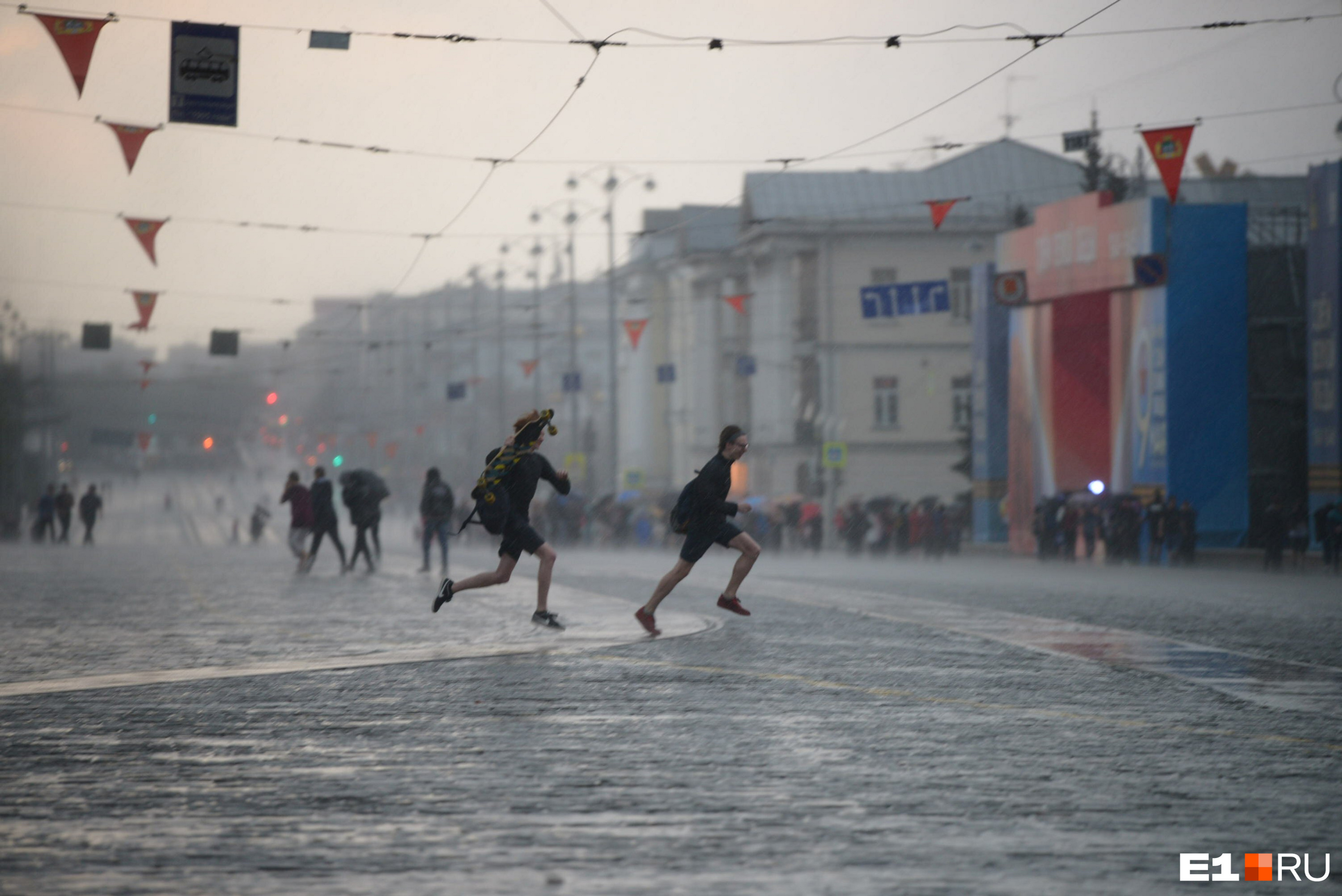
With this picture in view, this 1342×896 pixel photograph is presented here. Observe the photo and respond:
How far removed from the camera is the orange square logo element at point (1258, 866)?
17.9 feet

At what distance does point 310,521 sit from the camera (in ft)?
87.2

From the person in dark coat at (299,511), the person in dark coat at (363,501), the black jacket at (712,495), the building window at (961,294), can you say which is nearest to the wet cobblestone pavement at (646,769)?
the black jacket at (712,495)

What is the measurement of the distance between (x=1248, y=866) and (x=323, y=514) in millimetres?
20689

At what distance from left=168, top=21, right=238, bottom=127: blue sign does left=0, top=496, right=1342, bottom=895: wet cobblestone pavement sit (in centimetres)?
704

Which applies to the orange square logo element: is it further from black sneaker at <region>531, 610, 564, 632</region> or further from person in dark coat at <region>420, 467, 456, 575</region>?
person in dark coat at <region>420, 467, 456, 575</region>

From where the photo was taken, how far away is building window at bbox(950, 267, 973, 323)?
191 ft

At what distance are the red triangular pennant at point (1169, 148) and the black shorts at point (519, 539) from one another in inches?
489

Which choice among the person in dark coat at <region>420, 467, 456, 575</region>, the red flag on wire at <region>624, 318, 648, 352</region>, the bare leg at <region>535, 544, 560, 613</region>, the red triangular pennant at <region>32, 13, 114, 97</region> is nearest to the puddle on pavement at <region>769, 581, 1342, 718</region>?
the bare leg at <region>535, 544, 560, 613</region>

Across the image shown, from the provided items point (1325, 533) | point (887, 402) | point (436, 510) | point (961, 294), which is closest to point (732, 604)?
point (436, 510)

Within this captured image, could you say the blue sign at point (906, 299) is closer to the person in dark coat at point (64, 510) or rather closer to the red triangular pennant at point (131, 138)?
the red triangular pennant at point (131, 138)

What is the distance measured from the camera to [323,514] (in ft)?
82.4

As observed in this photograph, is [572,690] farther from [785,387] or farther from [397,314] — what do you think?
[397,314]

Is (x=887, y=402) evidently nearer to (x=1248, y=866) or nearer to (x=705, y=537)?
(x=705, y=537)

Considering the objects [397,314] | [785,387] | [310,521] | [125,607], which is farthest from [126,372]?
[125,607]
